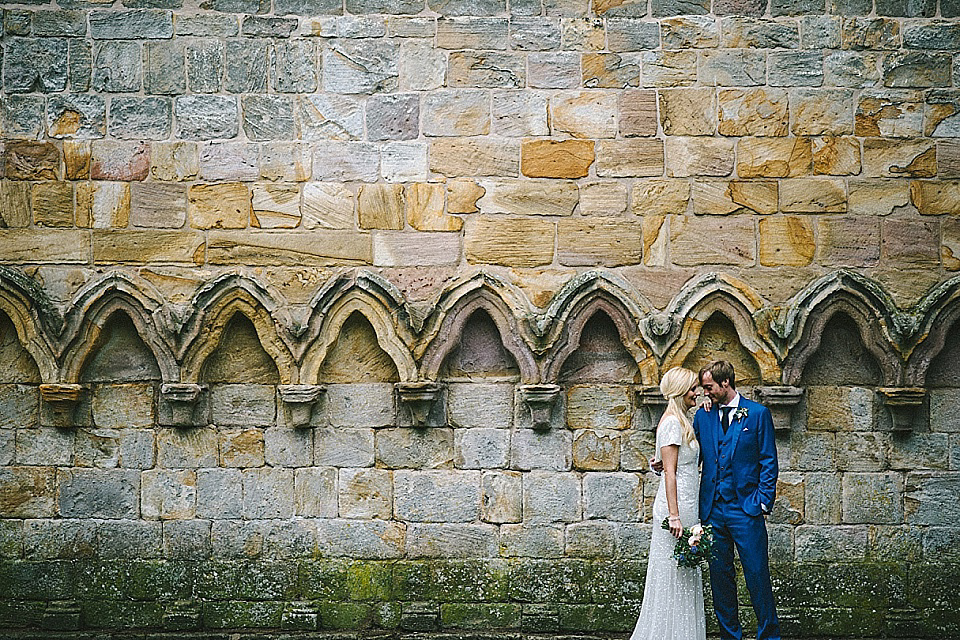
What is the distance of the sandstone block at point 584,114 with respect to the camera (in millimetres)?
6469

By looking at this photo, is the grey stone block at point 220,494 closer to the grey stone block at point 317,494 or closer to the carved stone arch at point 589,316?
the grey stone block at point 317,494

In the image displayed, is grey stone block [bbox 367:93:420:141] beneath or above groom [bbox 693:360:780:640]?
above

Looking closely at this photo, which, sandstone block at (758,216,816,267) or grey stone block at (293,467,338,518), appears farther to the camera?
grey stone block at (293,467,338,518)

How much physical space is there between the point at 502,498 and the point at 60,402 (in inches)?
112

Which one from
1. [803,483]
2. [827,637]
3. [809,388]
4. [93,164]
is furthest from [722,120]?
[93,164]

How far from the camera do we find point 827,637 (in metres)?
6.41

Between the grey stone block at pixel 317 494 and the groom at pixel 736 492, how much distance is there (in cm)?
231

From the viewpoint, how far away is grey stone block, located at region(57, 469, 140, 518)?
6.59m

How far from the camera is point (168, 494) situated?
→ 657 centimetres

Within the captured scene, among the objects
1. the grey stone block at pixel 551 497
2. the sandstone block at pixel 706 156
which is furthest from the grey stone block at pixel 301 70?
the grey stone block at pixel 551 497

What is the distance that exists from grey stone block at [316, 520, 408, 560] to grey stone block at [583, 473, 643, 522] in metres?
1.18

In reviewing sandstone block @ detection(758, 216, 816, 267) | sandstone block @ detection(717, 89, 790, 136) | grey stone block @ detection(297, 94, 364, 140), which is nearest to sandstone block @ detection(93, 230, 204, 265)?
grey stone block @ detection(297, 94, 364, 140)

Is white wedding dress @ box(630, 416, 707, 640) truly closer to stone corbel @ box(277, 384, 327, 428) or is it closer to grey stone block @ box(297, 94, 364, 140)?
stone corbel @ box(277, 384, 327, 428)

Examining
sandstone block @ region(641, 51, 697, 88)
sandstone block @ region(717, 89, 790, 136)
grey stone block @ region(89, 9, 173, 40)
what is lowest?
sandstone block @ region(717, 89, 790, 136)
